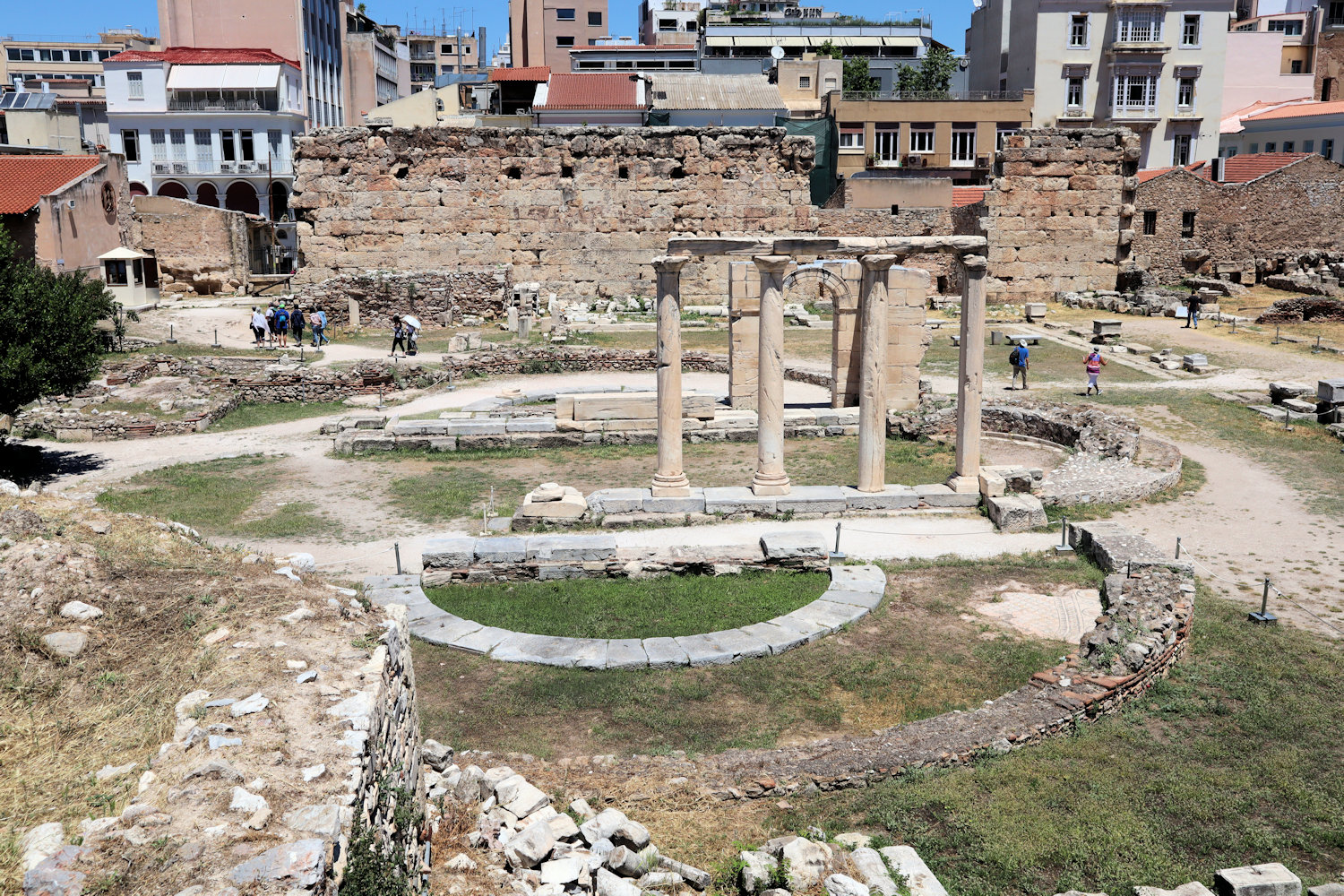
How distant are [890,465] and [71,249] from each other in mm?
27042

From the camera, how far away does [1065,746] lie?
880 centimetres

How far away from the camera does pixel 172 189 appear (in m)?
56.5

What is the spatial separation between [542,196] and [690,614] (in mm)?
26211

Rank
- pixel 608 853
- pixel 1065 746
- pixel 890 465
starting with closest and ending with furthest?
pixel 608 853 → pixel 1065 746 → pixel 890 465

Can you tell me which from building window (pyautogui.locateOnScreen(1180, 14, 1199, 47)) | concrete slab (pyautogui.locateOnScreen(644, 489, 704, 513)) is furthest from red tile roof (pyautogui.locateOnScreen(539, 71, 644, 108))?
concrete slab (pyautogui.locateOnScreen(644, 489, 704, 513))

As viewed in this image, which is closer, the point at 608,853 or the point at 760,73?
the point at 608,853

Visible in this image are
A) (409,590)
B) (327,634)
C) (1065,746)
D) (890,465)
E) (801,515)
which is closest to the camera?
(327,634)

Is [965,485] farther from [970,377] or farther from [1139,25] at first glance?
[1139,25]

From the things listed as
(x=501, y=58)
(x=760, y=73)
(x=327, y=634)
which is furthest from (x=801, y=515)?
(x=501, y=58)

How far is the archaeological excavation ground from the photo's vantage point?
6.66 m

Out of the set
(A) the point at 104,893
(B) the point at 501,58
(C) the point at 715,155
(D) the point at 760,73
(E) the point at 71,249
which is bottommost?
(A) the point at 104,893

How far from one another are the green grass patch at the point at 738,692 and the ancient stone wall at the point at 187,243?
31.5m

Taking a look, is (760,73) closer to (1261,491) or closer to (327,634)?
(1261,491)

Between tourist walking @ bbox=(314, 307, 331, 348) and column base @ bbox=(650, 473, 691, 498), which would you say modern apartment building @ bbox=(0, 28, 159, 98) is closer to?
tourist walking @ bbox=(314, 307, 331, 348)
